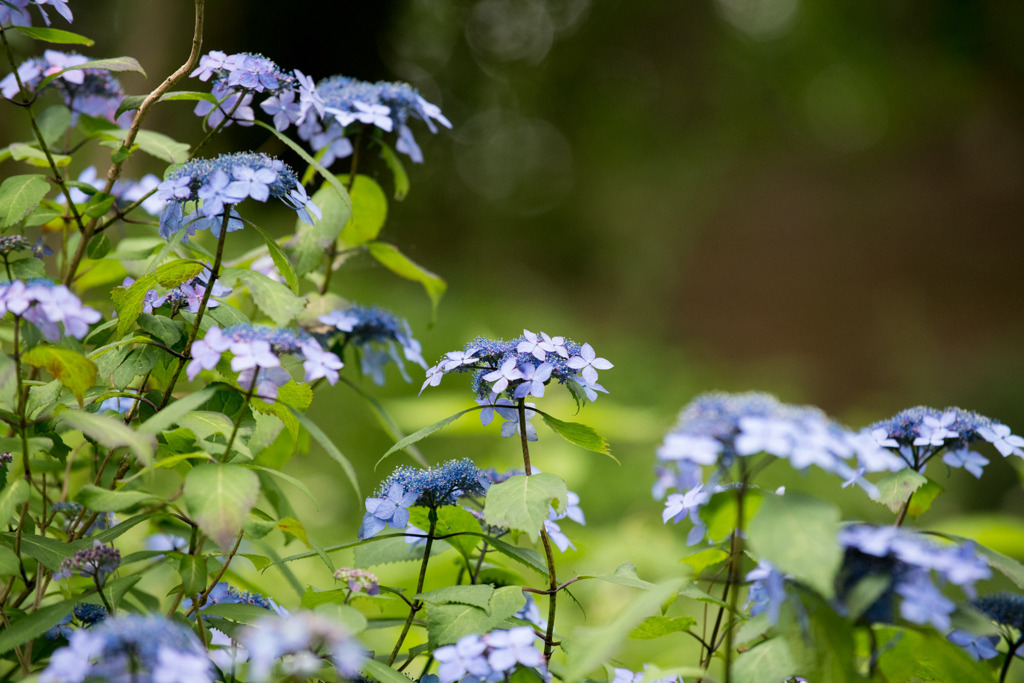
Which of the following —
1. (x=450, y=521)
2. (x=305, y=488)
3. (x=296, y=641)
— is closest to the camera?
(x=296, y=641)

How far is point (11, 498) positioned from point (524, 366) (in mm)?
444

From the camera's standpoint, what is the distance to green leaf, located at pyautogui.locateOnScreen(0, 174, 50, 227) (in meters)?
0.77

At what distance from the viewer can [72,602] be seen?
630 mm

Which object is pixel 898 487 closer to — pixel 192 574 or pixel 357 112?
pixel 192 574

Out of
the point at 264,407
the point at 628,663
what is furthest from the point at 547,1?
the point at 264,407

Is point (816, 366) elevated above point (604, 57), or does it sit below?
below

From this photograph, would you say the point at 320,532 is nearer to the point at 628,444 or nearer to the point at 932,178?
the point at 628,444

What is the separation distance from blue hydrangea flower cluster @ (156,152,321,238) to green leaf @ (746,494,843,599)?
48 cm

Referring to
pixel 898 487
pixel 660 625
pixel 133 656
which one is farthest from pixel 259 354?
pixel 898 487

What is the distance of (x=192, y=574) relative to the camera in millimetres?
628

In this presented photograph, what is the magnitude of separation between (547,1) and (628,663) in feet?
19.0

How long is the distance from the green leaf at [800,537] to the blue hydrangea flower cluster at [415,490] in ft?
1.02

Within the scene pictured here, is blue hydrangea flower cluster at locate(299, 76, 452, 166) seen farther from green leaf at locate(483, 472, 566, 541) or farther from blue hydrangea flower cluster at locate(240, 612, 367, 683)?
blue hydrangea flower cluster at locate(240, 612, 367, 683)

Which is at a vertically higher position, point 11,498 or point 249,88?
point 249,88
